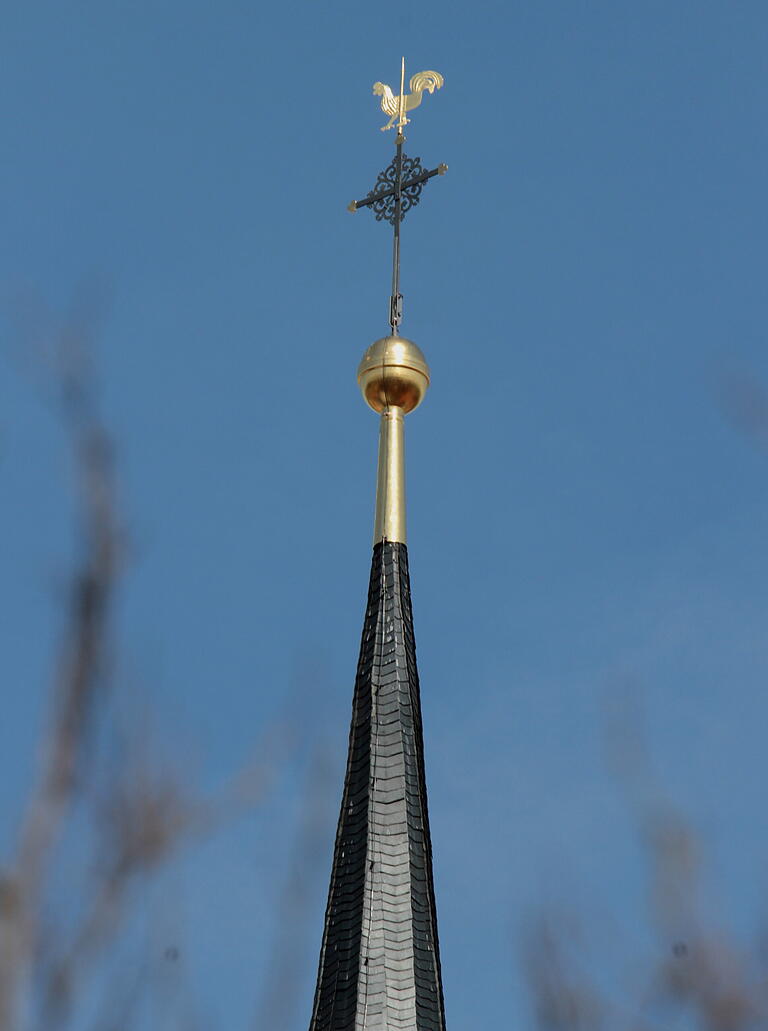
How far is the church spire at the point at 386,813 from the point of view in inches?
717

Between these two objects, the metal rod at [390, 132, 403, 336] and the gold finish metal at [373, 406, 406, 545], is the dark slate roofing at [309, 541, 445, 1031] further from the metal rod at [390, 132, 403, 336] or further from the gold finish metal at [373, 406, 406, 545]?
the metal rod at [390, 132, 403, 336]

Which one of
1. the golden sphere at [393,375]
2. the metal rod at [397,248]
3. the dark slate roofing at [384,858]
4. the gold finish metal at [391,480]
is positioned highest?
the metal rod at [397,248]

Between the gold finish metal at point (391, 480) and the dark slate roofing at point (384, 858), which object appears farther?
the gold finish metal at point (391, 480)

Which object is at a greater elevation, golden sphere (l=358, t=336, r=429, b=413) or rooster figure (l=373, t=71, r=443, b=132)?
rooster figure (l=373, t=71, r=443, b=132)

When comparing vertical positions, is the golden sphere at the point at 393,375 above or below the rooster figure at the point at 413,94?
below

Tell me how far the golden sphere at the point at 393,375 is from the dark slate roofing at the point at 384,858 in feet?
5.16

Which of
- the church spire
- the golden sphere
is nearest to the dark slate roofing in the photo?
the church spire

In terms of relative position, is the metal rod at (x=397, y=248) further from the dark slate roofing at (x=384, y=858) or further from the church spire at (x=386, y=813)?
the dark slate roofing at (x=384, y=858)

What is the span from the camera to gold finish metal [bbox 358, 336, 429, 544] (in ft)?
72.9

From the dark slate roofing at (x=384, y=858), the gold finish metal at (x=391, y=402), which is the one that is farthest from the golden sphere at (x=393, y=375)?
the dark slate roofing at (x=384, y=858)

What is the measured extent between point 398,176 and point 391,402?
142 inches

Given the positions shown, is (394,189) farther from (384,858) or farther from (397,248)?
(384,858)

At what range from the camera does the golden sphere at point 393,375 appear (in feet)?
72.7

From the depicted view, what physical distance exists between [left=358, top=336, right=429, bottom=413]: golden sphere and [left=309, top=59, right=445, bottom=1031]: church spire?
10 mm
